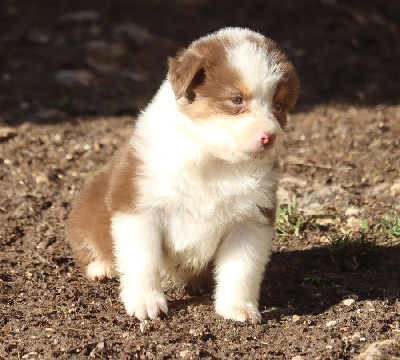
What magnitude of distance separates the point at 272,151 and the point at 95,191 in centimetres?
159

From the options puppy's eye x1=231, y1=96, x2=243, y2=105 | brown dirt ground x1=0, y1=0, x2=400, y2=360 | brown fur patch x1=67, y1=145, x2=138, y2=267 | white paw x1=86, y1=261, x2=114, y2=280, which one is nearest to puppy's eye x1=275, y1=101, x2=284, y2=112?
Result: puppy's eye x1=231, y1=96, x2=243, y2=105

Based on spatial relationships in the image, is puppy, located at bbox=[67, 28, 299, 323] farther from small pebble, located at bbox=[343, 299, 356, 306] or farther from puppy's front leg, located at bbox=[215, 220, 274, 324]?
small pebble, located at bbox=[343, 299, 356, 306]

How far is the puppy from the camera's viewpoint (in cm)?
445

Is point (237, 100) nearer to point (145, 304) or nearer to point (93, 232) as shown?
point (145, 304)

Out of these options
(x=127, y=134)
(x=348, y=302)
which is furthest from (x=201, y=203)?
(x=127, y=134)

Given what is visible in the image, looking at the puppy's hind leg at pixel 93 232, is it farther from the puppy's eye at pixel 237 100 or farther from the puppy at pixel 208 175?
the puppy's eye at pixel 237 100

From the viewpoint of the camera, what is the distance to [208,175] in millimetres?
4699

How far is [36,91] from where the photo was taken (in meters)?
9.60

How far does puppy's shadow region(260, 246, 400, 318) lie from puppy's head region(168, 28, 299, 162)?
1.29 metres

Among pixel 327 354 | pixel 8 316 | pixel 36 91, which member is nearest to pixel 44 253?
pixel 8 316

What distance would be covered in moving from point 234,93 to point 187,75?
0.98ft

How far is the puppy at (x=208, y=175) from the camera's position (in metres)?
4.45

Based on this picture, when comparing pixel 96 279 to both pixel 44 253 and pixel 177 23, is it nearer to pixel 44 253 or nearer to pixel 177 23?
pixel 44 253

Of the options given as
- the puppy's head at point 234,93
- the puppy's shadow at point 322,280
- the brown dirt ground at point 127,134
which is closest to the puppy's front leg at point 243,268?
the brown dirt ground at point 127,134
